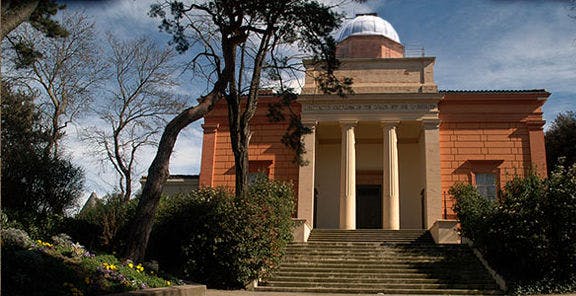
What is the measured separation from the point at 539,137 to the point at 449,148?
390cm

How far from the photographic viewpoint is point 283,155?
24141mm

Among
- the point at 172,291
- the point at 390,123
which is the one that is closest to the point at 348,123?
the point at 390,123

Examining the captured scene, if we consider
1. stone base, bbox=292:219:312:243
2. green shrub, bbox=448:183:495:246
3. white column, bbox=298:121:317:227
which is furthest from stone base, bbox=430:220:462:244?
white column, bbox=298:121:317:227

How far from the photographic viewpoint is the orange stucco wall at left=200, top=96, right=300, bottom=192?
78.9 feet

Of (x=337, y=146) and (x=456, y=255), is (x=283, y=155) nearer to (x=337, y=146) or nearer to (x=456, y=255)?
(x=337, y=146)

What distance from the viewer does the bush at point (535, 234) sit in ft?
42.0

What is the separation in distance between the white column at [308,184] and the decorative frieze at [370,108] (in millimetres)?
764

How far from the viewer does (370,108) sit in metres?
23.4

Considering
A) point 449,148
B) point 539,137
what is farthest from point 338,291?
point 539,137

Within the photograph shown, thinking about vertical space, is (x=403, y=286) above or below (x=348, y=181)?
below

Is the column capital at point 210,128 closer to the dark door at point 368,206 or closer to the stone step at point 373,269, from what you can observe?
the dark door at point 368,206

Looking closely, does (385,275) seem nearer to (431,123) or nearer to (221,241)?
(221,241)

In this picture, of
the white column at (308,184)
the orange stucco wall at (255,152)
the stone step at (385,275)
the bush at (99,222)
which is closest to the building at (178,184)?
the orange stucco wall at (255,152)

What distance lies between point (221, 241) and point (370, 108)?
11994 mm
